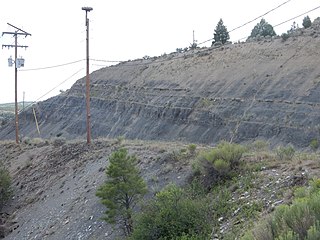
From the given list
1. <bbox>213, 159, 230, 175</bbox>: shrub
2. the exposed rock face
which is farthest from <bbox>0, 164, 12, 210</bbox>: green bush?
the exposed rock face

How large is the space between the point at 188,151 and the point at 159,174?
1.99 metres

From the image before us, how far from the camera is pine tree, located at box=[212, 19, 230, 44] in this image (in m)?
75.6

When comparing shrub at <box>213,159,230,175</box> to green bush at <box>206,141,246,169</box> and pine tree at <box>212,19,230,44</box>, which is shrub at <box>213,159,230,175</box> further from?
pine tree at <box>212,19,230,44</box>

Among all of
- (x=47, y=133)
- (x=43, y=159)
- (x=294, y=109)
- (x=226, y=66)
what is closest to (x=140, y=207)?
(x=43, y=159)

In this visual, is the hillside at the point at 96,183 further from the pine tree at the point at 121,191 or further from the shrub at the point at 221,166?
the pine tree at the point at 121,191

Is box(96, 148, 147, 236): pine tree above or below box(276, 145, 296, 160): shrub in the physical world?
below

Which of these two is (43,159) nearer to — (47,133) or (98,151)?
(98,151)

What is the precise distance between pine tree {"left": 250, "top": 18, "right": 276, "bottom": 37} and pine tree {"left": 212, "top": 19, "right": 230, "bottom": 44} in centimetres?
452

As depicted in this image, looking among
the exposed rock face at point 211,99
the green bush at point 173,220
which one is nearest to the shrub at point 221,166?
the green bush at point 173,220

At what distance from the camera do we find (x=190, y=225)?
1320 centimetres

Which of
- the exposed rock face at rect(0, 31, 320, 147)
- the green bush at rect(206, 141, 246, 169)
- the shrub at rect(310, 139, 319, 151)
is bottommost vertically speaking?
the shrub at rect(310, 139, 319, 151)

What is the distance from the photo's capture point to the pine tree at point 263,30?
241ft

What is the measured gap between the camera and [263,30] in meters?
75.1

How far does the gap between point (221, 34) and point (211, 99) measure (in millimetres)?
32710
